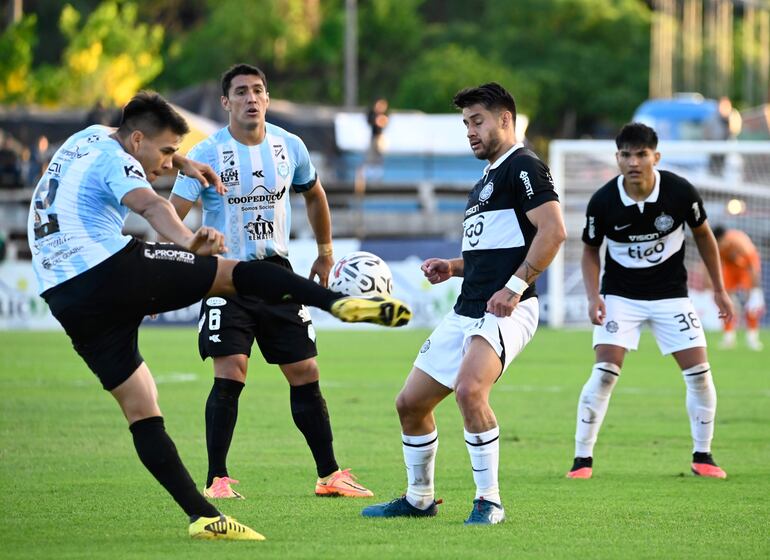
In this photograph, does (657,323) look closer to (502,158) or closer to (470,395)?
(502,158)

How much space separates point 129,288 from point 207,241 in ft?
1.50

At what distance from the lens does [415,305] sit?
1049 inches

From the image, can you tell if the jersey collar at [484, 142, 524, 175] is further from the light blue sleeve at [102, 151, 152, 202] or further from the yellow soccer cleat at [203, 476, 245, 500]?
the yellow soccer cleat at [203, 476, 245, 500]

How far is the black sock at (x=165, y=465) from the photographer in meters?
7.19

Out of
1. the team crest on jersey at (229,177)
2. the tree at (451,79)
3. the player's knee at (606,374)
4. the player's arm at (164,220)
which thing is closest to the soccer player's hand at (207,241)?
the player's arm at (164,220)

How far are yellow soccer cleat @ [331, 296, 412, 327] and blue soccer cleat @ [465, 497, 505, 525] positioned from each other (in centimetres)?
120

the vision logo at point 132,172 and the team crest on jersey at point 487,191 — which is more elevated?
the vision logo at point 132,172

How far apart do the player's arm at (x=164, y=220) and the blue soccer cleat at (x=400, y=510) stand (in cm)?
199

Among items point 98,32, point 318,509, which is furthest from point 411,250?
point 98,32

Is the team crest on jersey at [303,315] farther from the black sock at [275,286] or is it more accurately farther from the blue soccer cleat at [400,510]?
the black sock at [275,286]

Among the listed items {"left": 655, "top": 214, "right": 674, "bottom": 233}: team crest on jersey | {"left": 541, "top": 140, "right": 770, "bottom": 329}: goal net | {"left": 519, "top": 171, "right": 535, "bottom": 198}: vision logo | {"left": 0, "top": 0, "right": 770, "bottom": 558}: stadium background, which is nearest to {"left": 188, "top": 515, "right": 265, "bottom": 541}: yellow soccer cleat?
{"left": 0, "top": 0, "right": 770, "bottom": 558}: stadium background

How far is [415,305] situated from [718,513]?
1848 centimetres

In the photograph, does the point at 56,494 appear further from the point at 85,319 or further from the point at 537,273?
the point at 537,273

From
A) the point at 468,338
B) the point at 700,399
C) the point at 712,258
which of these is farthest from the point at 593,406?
the point at 468,338
